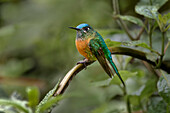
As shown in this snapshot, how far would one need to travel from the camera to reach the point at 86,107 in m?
2.36

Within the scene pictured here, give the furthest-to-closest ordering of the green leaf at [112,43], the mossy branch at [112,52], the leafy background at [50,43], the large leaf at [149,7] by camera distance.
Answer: the leafy background at [50,43]
the large leaf at [149,7]
the green leaf at [112,43]
the mossy branch at [112,52]

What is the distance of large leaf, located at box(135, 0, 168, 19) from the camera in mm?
1122

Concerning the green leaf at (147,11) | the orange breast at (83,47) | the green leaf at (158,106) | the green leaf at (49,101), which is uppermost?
the green leaf at (147,11)

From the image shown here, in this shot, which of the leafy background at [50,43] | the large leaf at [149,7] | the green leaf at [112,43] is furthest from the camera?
the leafy background at [50,43]

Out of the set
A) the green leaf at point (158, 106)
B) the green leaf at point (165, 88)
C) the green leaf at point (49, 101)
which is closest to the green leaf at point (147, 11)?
the green leaf at point (165, 88)

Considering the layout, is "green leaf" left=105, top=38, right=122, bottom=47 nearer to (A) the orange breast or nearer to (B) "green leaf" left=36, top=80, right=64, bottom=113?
(A) the orange breast

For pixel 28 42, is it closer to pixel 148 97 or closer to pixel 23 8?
pixel 23 8

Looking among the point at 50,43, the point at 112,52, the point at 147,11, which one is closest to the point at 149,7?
the point at 147,11

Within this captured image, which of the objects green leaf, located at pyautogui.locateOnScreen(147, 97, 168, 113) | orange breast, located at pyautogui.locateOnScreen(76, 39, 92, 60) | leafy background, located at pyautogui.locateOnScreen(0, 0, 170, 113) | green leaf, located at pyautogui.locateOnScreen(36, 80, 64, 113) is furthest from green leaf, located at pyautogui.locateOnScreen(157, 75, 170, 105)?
leafy background, located at pyautogui.locateOnScreen(0, 0, 170, 113)

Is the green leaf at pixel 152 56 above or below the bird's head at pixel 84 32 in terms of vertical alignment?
below

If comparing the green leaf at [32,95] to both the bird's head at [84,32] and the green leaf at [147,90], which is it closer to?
the bird's head at [84,32]

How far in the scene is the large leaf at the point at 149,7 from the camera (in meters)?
1.12

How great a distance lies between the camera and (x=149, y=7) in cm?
120

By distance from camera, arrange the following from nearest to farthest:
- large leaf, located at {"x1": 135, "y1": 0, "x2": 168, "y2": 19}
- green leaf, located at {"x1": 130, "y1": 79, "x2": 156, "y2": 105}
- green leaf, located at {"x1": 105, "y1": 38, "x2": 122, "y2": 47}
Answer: green leaf, located at {"x1": 105, "y1": 38, "x2": 122, "y2": 47}, large leaf, located at {"x1": 135, "y1": 0, "x2": 168, "y2": 19}, green leaf, located at {"x1": 130, "y1": 79, "x2": 156, "y2": 105}
